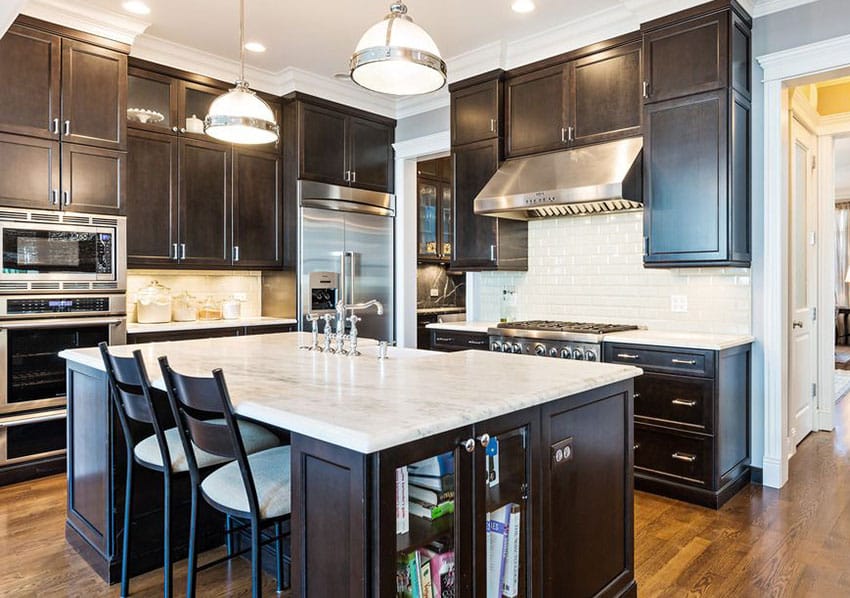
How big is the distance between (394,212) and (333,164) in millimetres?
799

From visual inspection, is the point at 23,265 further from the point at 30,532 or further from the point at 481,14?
the point at 481,14

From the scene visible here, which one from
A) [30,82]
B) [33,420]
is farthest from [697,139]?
[33,420]

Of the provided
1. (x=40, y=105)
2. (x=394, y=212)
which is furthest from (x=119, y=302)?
(x=394, y=212)

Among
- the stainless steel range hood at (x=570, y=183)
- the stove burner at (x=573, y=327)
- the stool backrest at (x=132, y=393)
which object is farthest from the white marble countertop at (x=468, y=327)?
the stool backrest at (x=132, y=393)

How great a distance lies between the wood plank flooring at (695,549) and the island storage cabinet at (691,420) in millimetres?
117

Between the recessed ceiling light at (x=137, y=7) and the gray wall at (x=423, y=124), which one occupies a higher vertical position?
the recessed ceiling light at (x=137, y=7)

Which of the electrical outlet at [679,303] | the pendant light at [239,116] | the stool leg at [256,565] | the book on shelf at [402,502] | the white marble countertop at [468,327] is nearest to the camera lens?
the book on shelf at [402,502]

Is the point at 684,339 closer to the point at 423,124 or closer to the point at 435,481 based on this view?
the point at 435,481

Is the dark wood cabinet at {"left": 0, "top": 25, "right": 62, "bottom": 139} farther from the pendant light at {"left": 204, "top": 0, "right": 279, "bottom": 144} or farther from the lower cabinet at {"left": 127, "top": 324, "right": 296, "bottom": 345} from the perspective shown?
the pendant light at {"left": 204, "top": 0, "right": 279, "bottom": 144}

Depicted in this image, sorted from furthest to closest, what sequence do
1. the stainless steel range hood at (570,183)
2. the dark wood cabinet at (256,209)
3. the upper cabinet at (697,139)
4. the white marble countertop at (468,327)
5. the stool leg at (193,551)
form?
1. the dark wood cabinet at (256,209)
2. the white marble countertop at (468,327)
3. the stainless steel range hood at (570,183)
4. the upper cabinet at (697,139)
5. the stool leg at (193,551)

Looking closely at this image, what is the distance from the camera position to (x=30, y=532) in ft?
9.32

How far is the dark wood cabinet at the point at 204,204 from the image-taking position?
4527mm

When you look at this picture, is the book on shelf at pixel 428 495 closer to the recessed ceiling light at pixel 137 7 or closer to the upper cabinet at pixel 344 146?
the recessed ceiling light at pixel 137 7

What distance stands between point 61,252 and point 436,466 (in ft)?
10.9
